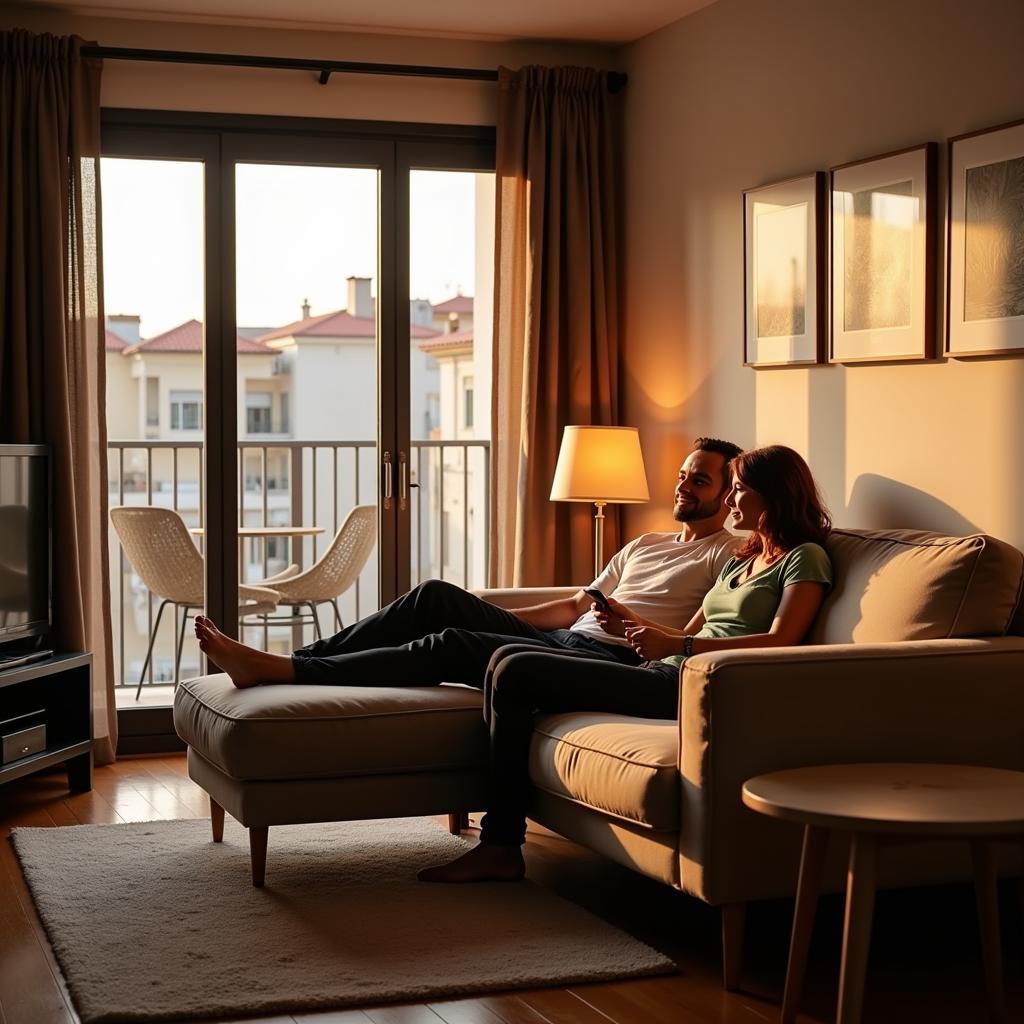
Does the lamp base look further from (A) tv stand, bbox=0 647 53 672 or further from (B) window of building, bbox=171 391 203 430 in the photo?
(A) tv stand, bbox=0 647 53 672

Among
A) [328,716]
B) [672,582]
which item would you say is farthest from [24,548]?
[672,582]

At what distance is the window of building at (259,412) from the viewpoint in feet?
19.1

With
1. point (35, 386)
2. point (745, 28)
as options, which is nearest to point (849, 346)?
point (745, 28)

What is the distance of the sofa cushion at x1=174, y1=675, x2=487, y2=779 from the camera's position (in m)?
3.49

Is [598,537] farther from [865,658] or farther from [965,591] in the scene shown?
[865,658]

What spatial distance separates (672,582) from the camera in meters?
4.17

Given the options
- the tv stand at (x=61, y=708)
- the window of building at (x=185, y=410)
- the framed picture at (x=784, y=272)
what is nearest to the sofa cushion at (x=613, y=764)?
the framed picture at (x=784, y=272)

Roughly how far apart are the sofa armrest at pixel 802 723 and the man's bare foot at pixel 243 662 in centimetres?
126

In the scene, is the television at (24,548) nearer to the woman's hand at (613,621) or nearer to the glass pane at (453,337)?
the glass pane at (453,337)

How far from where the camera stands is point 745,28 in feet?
15.4

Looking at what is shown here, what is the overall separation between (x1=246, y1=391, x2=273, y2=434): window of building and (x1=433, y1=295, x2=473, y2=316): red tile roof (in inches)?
30.7

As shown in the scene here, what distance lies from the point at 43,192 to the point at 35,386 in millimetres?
652

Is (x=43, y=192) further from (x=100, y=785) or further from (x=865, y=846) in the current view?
(x=865, y=846)

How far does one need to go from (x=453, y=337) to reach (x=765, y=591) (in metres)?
2.52
